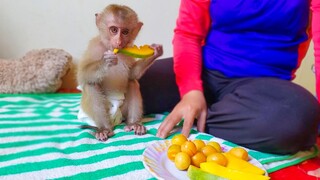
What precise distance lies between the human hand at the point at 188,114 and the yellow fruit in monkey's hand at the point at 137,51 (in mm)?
204

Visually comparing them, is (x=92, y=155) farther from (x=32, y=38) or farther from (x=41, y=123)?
(x=32, y=38)

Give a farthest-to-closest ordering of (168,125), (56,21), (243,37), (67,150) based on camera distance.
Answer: (56,21) < (243,37) < (168,125) < (67,150)

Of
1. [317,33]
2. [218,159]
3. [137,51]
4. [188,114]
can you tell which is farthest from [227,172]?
[317,33]

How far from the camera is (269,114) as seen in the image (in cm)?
91

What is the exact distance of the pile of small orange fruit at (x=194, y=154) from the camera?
0.73 m

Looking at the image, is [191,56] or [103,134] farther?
[191,56]

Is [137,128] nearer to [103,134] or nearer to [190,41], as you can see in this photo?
[103,134]

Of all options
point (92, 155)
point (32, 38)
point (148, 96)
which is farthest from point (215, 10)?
point (32, 38)

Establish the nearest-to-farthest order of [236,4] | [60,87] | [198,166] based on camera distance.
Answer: [198,166] < [236,4] < [60,87]

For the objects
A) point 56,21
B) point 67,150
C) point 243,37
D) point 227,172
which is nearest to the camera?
point 227,172

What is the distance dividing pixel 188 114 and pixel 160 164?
28 centimetres

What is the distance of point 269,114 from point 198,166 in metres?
0.30

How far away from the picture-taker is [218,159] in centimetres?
73

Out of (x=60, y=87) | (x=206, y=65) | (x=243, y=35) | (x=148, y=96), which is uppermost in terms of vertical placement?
(x=243, y=35)
